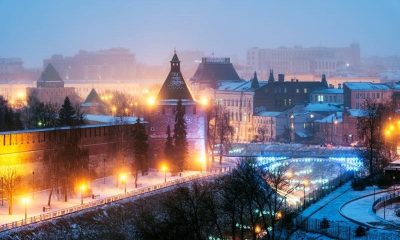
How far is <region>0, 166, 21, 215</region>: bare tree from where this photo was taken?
Answer: 121 feet

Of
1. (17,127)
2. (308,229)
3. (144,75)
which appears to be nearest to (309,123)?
(17,127)

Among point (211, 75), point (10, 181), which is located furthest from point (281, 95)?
point (10, 181)

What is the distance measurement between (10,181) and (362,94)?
176ft

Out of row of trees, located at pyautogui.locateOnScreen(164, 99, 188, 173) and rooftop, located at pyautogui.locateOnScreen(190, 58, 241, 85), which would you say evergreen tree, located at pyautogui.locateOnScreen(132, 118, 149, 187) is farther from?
rooftop, located at pyautogui.locateOnScreen(190, 58, 241, 85)

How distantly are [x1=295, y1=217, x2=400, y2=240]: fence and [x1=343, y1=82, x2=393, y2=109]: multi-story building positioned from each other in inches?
2092

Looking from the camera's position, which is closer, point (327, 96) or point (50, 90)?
point (327, 96)

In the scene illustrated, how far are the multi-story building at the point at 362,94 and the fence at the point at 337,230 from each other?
53139 mm

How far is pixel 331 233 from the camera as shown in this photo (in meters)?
31.2

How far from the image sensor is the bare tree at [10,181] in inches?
1457

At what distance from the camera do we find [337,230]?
31.4m

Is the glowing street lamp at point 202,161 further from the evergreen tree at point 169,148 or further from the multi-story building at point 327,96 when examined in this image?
Answer: the multi-story building at point 327,96

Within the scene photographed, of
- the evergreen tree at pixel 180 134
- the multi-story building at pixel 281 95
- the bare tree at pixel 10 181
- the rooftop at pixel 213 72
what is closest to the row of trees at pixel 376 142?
the evergreen tree at pixel 180 134

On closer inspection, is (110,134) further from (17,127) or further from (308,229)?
(308,229)

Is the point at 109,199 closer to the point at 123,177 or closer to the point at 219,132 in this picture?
the point at 123,177
